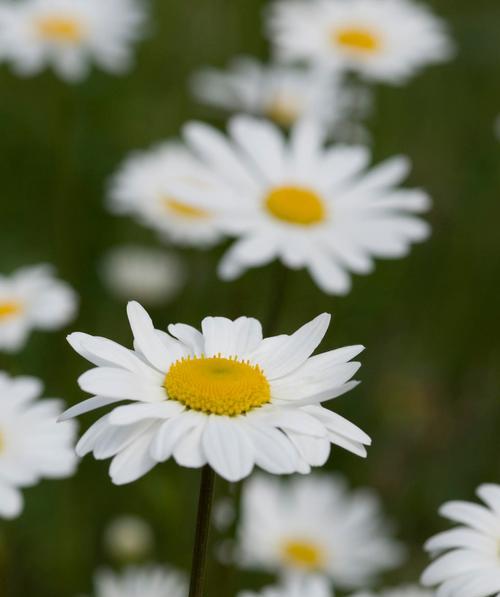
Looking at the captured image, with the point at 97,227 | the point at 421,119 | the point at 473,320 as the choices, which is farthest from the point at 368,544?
the point at 421,119

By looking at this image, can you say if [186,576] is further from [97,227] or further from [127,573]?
[97,227]

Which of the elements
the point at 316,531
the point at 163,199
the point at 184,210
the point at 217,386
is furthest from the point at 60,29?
the point at 217,386

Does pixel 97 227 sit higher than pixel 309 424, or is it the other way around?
pixel 97 227

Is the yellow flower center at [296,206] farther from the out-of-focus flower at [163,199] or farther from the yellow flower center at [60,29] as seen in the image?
the yellow flower center at [60,29]

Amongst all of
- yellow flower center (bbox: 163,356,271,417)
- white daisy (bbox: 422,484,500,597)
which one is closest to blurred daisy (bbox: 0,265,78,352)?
yellow flower center (bbox: 163,356,271,417)

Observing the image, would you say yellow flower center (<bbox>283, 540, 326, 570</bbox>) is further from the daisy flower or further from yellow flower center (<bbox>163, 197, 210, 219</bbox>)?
yellow flower center (<bbox>163, 197, 210, 219</bbox>)

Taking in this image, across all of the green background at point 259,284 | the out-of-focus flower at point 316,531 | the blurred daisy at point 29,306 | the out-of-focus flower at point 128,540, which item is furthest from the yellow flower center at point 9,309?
the out-of-focus flower at point 316,531
